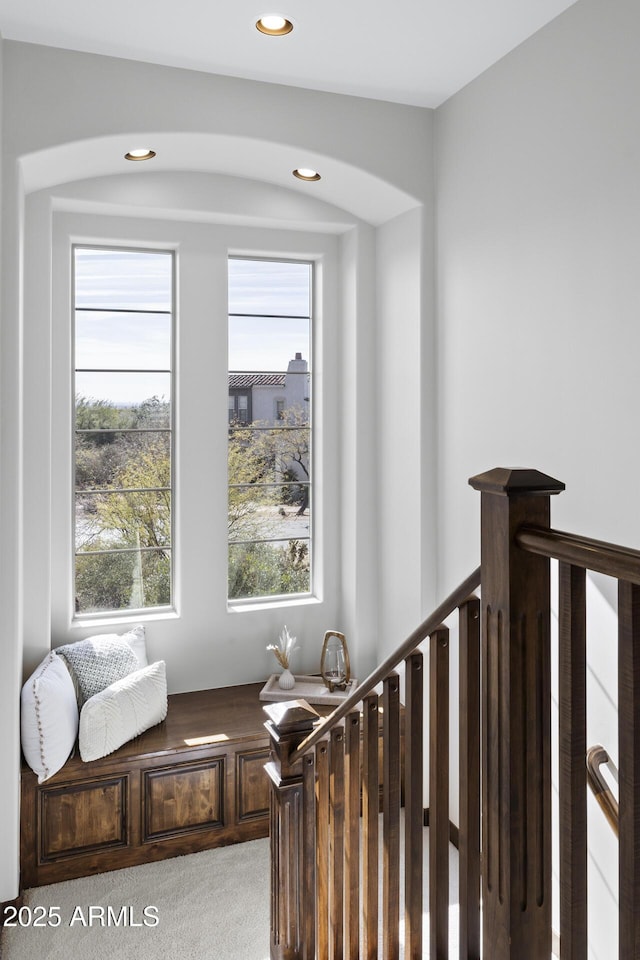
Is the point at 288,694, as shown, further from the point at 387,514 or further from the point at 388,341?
the point at 388,341

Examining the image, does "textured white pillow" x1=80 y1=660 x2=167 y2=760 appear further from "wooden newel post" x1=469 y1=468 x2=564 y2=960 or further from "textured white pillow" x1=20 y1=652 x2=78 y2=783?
"wooden newel post" x1=469 y1=468 x2=564 y2=960

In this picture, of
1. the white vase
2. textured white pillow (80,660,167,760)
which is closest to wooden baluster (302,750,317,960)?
textured white pillow (80,660,167,760)

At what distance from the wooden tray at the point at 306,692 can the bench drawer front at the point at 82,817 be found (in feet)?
2.71

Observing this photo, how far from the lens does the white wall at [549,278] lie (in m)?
2.19

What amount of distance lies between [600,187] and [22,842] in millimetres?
3150

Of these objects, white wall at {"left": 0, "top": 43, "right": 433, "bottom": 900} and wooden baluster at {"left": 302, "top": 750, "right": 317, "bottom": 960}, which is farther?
white wall at {"left": 0, "top": 43, "right": 433, "bottom": 900}

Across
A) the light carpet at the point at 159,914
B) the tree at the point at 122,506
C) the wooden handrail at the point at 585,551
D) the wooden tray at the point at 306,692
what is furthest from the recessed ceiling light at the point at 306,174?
the light carpet at the point at 159,914

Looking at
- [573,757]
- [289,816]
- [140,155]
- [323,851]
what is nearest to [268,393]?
[140,155]

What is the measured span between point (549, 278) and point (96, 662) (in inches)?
95.7

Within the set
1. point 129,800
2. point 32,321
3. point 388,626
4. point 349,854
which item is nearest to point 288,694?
point 388,626

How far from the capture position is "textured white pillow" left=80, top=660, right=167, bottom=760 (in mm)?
2893

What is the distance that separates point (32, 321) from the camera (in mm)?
3146

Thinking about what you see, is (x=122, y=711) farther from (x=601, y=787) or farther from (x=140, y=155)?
(x=140, y=155)

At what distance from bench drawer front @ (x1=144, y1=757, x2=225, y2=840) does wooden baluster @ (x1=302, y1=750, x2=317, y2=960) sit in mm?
1092
